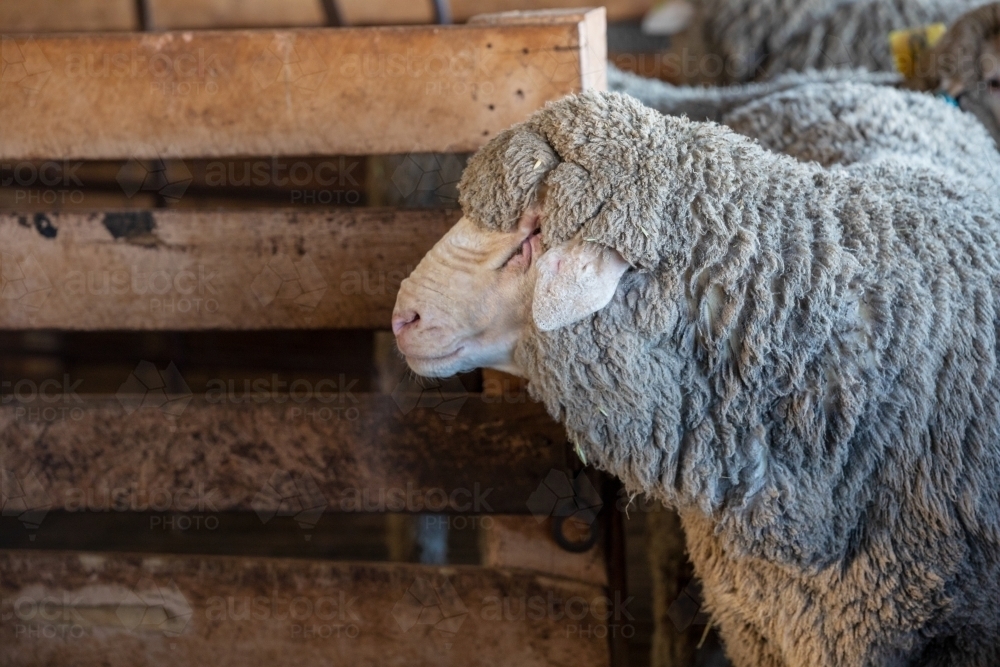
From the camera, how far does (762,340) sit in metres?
1.45

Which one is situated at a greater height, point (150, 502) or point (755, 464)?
point (755, 464)

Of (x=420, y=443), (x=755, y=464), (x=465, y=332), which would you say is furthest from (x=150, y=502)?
(x=755, y=464)

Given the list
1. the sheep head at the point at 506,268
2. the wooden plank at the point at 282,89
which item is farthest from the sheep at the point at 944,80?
the sheep head at the point at 506,268

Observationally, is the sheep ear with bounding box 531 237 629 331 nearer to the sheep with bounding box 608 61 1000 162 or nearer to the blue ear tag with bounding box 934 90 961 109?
the sheep with bounding box 608 61 1000 162

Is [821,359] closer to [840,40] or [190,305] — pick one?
[190,305]

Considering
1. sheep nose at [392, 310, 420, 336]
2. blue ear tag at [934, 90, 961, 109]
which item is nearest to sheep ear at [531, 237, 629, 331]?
sheep nose at [392, 310, 420, 336]

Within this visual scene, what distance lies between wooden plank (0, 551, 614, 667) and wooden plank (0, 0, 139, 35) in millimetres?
3426

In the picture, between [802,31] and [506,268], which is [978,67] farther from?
[506,268]

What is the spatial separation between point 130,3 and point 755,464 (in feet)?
14.8

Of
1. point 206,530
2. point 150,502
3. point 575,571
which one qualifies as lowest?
point 206,530

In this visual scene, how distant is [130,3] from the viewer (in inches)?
192

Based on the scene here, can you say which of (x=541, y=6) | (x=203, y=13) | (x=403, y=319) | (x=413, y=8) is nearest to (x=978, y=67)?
(x=403, y=319)

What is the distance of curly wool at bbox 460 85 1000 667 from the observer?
4.77ft

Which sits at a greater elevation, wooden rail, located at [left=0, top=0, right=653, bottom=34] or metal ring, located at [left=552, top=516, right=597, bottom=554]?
wooden rail, located at [left=0, top=0, right=653, bottom=34]
